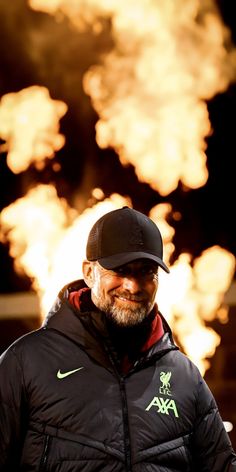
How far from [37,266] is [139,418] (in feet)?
13.4

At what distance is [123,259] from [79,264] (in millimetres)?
3285

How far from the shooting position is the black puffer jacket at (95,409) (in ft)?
9.61

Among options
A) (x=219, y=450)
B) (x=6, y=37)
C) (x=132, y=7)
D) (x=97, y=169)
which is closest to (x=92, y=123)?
(x=97, y=169)

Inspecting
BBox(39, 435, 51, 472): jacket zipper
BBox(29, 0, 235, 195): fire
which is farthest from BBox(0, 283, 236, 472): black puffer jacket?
Answer: BBox(29, 0, 235, 195): fire

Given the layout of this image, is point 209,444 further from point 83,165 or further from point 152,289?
point 83,165

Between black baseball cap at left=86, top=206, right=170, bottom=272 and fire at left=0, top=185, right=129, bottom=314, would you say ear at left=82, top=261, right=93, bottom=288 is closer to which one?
black baseball cap at left=86, top=206, right=170, bottom=272

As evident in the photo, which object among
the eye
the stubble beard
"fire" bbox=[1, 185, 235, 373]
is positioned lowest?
"fire" bbox=[1, 185, 235, 373]

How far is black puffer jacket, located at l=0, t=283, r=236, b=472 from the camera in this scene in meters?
2.93

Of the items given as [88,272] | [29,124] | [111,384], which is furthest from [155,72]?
[111,384]

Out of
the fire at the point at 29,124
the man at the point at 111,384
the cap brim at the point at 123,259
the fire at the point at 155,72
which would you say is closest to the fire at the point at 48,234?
the fire at the point at 29,124

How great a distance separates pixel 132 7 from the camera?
8.52 m

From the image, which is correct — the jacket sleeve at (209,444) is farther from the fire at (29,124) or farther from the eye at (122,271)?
the fire at (29,124)

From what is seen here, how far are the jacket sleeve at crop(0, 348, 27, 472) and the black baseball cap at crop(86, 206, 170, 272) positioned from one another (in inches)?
24.2

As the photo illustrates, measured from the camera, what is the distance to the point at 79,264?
6.40m
